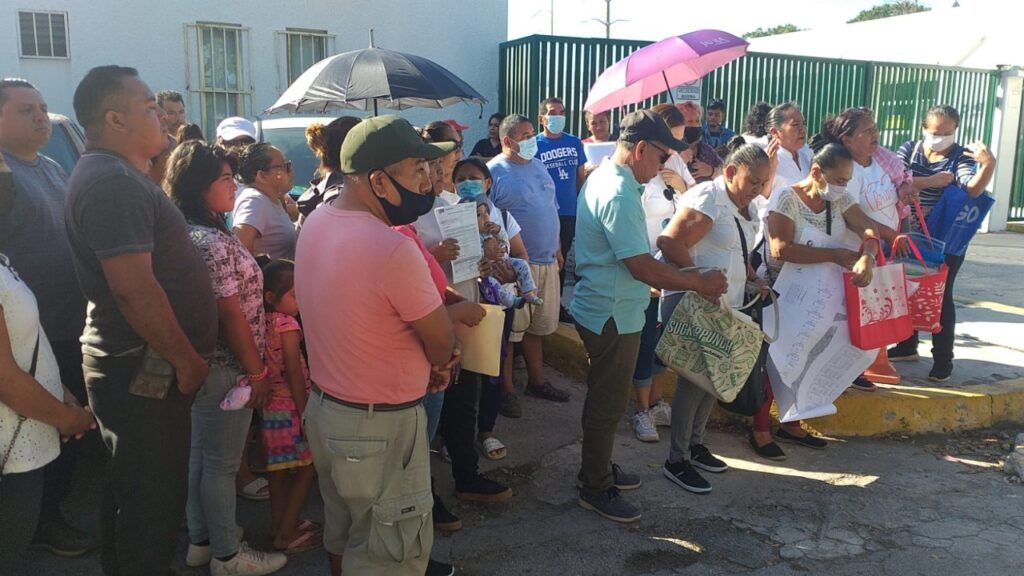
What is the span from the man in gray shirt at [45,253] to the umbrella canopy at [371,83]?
2.12m

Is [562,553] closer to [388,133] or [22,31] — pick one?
[388,133]

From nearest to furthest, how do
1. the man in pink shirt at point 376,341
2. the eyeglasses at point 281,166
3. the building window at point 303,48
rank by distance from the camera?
the man in pink shirt at point 376,341
the eyeglasses at point 281,166
the building window at point 303,48

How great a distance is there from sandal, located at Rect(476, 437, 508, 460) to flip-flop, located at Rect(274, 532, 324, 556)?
48.3 inches

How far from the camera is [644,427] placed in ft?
16.3

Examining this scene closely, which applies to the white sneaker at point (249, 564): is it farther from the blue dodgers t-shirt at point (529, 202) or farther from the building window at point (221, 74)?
the building window at point (221, 74)

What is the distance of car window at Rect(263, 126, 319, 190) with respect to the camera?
7.27 m

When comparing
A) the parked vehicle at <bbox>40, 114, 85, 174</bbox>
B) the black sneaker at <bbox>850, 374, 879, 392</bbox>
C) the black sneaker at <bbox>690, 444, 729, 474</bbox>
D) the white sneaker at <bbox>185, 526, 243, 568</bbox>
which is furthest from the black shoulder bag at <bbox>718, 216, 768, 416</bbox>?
the parked vehicle at <bbox>40, 114, 85, 174</bbox>

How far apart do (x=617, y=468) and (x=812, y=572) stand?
1147 mm

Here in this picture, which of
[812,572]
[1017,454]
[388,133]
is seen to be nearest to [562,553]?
[812,572]

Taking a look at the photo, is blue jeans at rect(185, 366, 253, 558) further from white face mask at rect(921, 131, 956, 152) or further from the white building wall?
the white building wall

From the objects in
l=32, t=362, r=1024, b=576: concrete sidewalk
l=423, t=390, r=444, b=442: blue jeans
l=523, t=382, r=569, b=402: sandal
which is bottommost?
l=32, t=362, r=1024, b=576: concrete sidewalk

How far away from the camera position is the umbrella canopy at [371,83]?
5.31 metres

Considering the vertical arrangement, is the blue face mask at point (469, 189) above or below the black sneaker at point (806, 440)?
above

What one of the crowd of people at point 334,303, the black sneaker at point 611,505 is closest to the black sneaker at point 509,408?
the crowd of people at point 334,303
